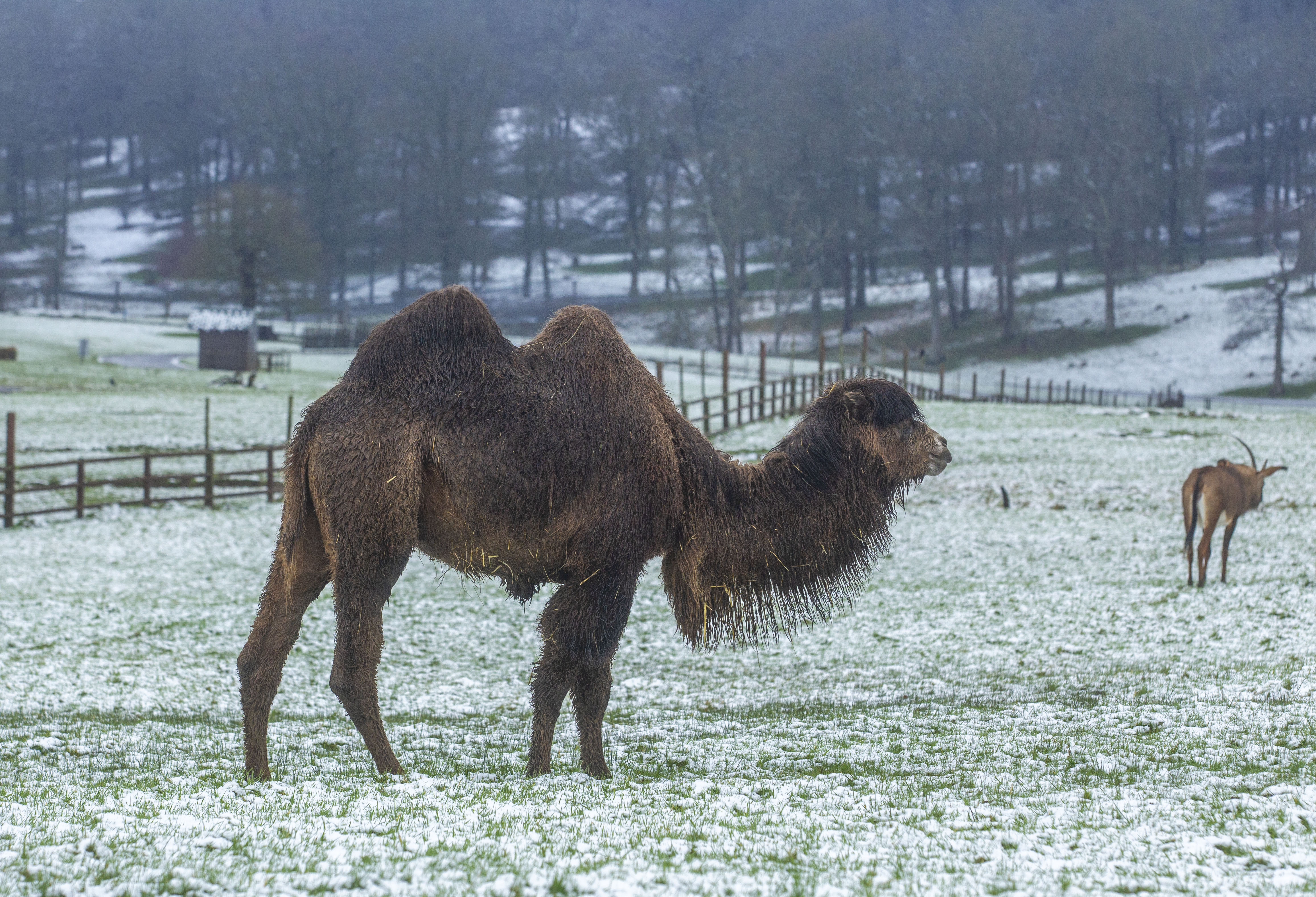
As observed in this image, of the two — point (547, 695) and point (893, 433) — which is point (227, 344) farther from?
point (893, 433)

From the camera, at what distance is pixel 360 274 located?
86000 millimetres

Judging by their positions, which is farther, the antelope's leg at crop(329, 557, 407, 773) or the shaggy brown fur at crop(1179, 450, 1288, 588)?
the shaggy brown fur at crop(1179, 450, 1288, 588)

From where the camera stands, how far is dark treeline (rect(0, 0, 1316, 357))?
65500 millimetres

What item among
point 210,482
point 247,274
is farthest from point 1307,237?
point 210,482

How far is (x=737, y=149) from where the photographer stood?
71.1 m

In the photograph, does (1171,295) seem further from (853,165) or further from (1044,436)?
(1044,436)

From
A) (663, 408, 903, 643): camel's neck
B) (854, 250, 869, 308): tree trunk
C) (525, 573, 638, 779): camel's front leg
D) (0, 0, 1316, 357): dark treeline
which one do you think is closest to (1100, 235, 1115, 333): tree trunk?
(0, 0, 1316, 357): dark treeline

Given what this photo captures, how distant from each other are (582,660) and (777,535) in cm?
124

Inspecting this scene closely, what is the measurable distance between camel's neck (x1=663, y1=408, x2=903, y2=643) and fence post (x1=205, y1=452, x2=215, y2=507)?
56.3 ft

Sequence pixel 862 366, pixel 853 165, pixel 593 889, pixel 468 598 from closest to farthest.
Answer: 1. pixel 593 889
2. pixel 468 598
3. pixel 862 366
4. pixel 853 165

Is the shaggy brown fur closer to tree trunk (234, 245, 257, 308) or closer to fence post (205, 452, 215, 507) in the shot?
fence post (205, 452, 215, 507)

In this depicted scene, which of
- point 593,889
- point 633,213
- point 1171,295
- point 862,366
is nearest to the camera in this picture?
point 593,889

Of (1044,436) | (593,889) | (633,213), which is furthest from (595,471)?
(633,213)

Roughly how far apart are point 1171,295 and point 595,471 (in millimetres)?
63541
